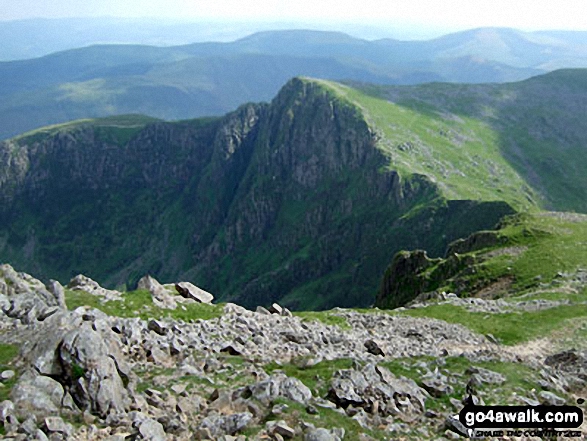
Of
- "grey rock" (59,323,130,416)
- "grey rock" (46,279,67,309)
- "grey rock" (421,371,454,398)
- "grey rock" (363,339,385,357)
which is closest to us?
"grey rock" (59,323,130,416)

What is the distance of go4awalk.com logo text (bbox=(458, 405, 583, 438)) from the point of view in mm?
23125

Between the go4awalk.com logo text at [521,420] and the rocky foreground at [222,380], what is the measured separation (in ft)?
2.41

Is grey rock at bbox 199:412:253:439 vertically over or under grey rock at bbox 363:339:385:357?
over

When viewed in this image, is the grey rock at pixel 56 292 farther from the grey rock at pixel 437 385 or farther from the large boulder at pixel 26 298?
the grey rock at pixel 437 385

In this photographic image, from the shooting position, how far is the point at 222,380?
86.5 ft

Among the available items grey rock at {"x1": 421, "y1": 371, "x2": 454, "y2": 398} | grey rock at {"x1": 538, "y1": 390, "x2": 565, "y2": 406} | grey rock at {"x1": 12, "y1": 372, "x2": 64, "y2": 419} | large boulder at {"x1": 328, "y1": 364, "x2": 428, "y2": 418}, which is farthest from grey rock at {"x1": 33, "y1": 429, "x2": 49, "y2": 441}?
grey rock at {"x1": 538, "y1": 390, "x2": 565, "y2": 406}

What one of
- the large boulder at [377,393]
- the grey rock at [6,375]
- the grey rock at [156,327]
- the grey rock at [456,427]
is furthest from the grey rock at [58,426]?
the grey rock at [456,427]

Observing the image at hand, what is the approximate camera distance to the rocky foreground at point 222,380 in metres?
20.9

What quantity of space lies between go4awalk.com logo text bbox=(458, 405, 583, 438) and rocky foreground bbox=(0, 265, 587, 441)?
0.73m

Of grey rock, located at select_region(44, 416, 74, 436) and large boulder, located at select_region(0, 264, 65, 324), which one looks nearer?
grey rock, located at select_region(44, 416, 74, 436)

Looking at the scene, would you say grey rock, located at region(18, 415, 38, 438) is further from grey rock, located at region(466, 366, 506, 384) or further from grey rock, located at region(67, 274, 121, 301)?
grey rock, located at region(466, 366, 506, 384)

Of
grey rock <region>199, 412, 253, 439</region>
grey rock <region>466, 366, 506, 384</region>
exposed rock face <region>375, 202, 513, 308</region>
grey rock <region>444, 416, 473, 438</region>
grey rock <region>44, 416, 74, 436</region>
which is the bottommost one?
exposed rock face <region>375, 202, 513, 308</region>

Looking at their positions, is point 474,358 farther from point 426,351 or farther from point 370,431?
point 370,431

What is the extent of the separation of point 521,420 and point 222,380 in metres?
14.9
